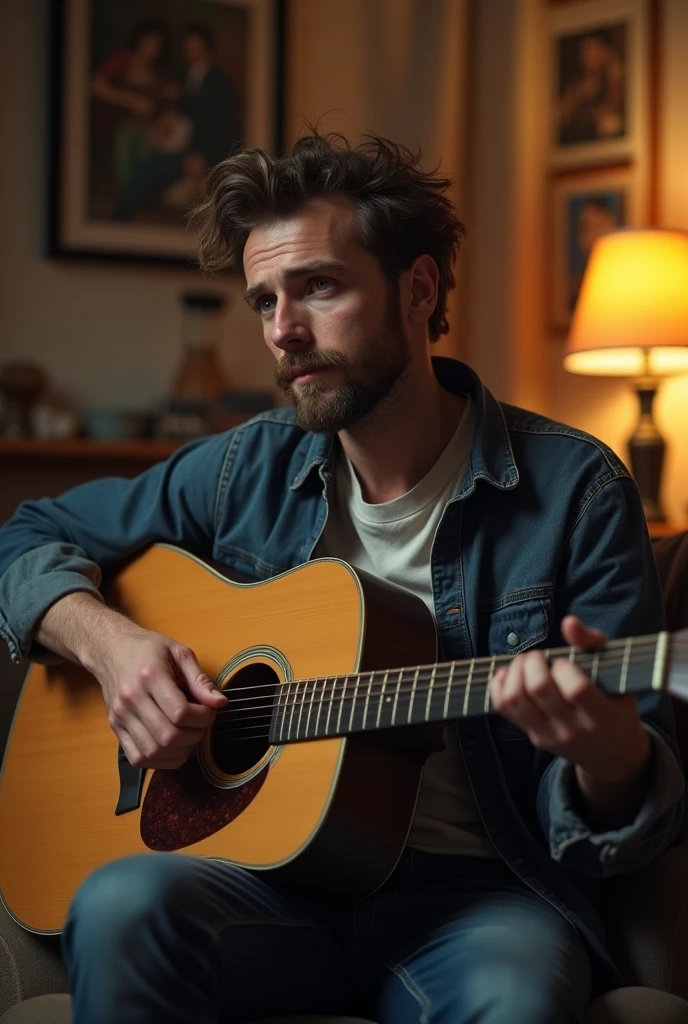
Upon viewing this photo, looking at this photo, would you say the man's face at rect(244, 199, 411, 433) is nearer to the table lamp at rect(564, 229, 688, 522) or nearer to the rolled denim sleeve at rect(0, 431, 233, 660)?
the rolled denim sleeve at rect(0, 431, 233, 660)

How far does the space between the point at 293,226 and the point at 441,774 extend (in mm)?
737

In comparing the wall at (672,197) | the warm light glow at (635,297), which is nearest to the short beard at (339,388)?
the warm light glow at (635,297)

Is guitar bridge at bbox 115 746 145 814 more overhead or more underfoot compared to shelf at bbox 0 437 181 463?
more underfoot

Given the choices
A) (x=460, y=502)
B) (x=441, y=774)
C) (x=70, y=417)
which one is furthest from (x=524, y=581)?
(x=70, y=417)

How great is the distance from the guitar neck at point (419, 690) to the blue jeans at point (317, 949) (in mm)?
190

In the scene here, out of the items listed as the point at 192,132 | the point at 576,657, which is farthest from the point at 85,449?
the point at 576,657

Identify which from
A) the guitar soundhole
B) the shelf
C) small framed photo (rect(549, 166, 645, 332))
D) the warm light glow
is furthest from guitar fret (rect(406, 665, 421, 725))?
small framed photo (rect(549, 166, 645, 332))

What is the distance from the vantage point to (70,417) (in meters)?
2.86

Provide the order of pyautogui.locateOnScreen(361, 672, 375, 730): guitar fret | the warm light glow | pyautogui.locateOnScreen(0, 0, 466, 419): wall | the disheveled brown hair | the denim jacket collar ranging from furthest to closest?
pyautogui.locateOnScreen(0, 0, 466, 419): wall < the warm light glow < the disheveled brown hair < the denim jacket collar < pyautogui.locateOnScreen(361, 672, 375, 730): guitar fret

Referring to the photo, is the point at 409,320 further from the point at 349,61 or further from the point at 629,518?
the point at 349,61

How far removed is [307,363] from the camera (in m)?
1.45

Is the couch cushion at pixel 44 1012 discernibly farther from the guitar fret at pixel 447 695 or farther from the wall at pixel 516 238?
the wall at pixel 516 238

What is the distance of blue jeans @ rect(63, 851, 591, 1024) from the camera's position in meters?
1.03

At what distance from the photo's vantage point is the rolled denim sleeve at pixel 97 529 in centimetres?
155
